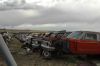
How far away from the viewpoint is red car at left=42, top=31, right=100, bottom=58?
48.0 ft

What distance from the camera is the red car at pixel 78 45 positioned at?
14633 mm

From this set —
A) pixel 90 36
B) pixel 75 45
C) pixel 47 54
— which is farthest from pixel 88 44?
pixel 47 54

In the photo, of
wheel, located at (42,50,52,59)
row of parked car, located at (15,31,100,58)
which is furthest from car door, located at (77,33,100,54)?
wheel, located at (42,50,52,59)

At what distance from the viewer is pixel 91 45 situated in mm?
14953

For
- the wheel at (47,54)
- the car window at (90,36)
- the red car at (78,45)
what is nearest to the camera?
the red car at (78,45)

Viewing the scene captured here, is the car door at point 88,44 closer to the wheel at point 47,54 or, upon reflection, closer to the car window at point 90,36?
the car window at point 90,36

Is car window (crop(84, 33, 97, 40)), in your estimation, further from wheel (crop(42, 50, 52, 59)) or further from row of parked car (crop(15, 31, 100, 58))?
wheel (crop(42, 50, 52, 59))

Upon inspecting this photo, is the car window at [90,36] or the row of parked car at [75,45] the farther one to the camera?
the car window at [90,36]

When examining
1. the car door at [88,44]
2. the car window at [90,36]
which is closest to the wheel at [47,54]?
the car door at [88,44]

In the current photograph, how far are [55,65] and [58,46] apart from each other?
2132 millimetres

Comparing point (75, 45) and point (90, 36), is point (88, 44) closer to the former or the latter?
point (90, 36)

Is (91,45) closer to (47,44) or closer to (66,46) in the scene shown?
(66,46)

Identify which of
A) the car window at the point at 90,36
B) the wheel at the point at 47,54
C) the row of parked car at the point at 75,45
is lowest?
the wheel at the point at 47,54

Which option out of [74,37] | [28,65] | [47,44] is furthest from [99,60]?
[28,65]
